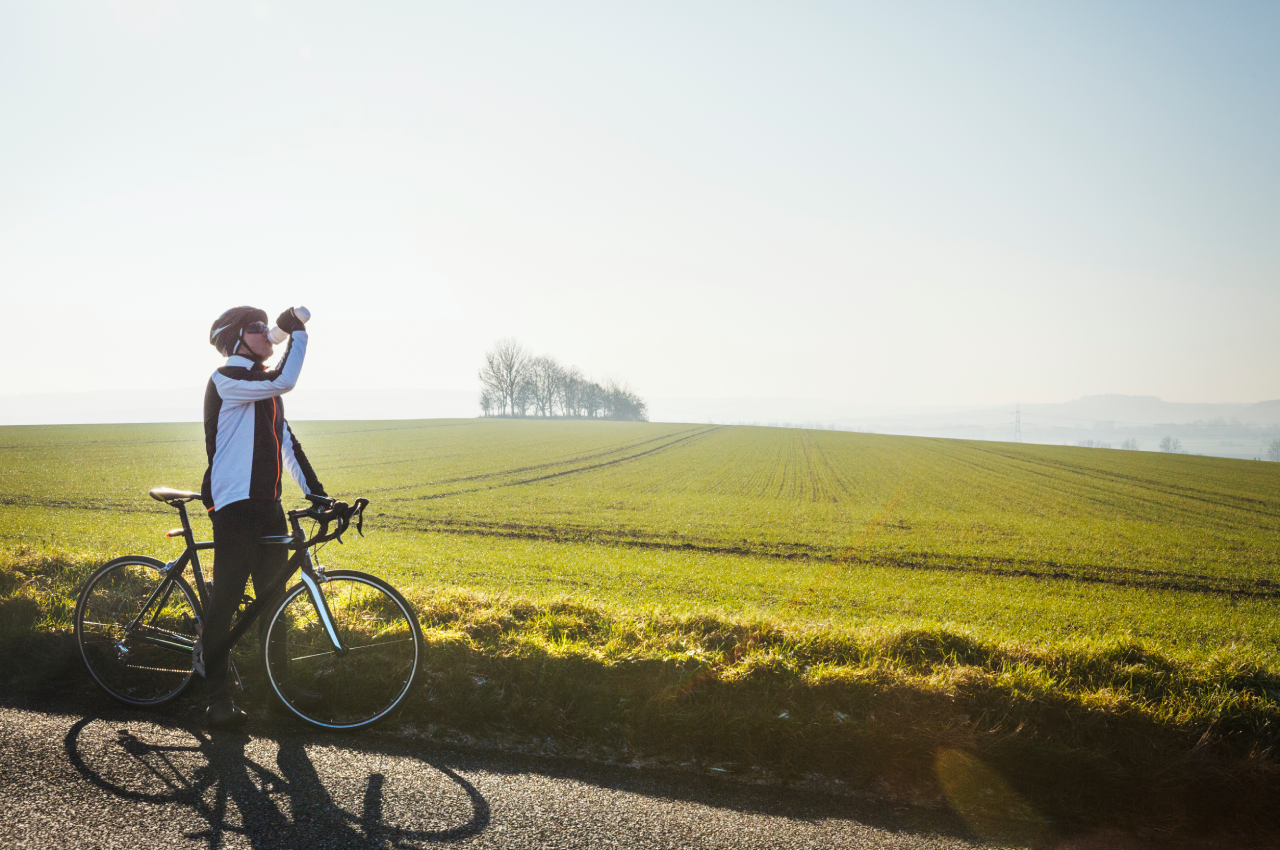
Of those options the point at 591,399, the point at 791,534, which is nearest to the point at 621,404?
the point at 591,399

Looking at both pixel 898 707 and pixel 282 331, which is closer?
pixel 898 707

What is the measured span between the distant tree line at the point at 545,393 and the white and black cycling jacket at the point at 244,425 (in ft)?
394

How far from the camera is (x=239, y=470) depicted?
13.8ft

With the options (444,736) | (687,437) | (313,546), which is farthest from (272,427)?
(687,437)

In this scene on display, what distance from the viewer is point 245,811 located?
311 centimetres

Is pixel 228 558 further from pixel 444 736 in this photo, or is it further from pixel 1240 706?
pixel 1240 706

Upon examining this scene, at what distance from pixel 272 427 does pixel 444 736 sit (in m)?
2.25

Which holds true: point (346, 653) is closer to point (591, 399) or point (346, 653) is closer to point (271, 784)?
point (271, 784)

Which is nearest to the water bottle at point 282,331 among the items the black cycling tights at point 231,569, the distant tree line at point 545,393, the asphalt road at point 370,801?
the black cycling tights at point 231,569

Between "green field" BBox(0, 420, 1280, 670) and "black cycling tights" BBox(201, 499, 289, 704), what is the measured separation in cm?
282

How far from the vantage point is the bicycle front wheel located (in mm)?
4113

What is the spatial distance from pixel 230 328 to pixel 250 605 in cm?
180

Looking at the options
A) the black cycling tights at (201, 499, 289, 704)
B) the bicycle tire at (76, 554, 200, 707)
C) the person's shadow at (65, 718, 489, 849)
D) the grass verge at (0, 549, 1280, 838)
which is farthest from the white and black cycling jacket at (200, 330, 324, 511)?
Result: the grass verge at (0, 549, 1280, 838)

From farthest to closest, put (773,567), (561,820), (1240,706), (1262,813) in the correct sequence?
(773,567) < (1240,706) < (1262,813) < (561,820)
